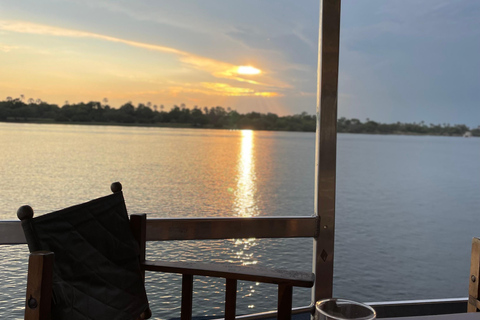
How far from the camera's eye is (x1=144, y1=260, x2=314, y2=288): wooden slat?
1402 millimetres

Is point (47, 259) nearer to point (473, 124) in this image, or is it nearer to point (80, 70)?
point (80, 70)

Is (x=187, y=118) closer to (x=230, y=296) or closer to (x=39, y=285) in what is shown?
(x=230, y=296)

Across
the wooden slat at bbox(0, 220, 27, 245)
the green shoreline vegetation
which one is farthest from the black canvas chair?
the green shoreline vegetation

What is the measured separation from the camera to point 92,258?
4.76 ft

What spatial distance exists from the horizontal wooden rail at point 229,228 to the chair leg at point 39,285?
0.88 meters

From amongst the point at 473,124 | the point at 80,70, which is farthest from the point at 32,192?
the point at 473,124

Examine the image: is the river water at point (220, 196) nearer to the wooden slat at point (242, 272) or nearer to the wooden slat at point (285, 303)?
the wooden slat at point (242, 272)

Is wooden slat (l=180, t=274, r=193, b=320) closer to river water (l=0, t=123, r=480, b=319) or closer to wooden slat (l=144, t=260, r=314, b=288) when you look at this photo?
wooden slat (l=144, t=260, r=314, b=288)

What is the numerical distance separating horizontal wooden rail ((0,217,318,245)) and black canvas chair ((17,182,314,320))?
11.8 inches

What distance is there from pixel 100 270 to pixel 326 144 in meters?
1.28

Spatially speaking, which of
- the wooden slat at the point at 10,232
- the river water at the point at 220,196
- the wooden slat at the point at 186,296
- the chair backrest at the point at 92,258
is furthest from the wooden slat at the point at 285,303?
the wooden slat at the point at 10,232

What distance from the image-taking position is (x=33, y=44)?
2531 mm

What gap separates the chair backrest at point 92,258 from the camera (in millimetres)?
1275

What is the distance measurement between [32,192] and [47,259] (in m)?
1.52
